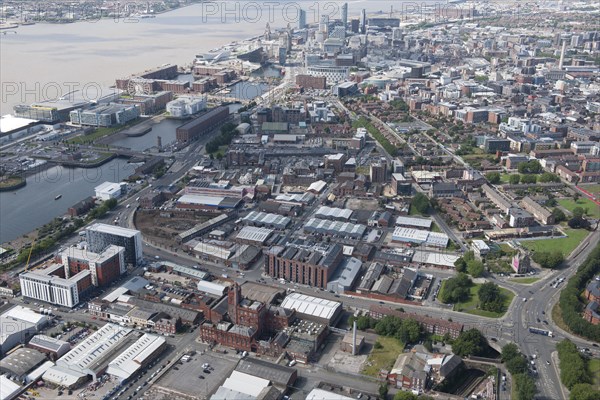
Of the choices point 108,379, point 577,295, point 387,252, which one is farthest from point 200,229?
point 577,295

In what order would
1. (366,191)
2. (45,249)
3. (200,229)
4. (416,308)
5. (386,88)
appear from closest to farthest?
(416,308)
(45,249)
(200,229)
(366,191)
(386,88)

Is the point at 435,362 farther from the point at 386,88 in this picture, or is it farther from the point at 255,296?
the point at 386,88

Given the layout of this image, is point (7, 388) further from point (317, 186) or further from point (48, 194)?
point (317, 186)

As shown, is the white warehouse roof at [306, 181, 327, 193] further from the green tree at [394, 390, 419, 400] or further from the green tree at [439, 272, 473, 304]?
the green tree at [394, 390, 419, 400]

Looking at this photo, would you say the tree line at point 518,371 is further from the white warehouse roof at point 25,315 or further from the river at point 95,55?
the river at point 95,55

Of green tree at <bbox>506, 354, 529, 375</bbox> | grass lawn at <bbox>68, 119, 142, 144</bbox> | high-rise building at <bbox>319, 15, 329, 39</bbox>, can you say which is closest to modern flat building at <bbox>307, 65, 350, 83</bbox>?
high-rise building at <bbox>319, 15, 329, 39</bbox>

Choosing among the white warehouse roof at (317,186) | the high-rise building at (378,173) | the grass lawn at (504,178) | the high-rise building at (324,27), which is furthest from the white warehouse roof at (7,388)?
the high-rise building at (324,27)

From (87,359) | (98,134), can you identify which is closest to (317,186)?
(87,359)
